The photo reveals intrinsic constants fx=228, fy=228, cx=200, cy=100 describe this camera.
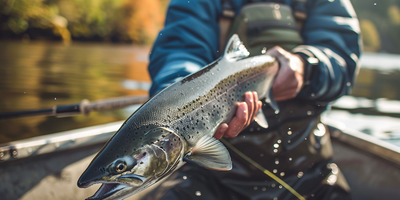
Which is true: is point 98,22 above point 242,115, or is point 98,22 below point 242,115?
below

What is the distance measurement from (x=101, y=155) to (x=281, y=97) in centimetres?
87

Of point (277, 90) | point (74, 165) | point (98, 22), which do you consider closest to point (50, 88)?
point (74, 165)

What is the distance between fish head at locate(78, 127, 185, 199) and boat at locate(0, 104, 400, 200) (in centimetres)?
112

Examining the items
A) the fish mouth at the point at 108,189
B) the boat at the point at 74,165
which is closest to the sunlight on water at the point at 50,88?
the boat at the point at 74,165

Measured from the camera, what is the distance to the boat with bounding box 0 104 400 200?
153 centimetres

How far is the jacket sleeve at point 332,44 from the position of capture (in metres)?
1.22

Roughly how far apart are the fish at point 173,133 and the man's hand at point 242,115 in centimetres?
2

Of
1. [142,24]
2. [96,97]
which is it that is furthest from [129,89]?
[142,24]

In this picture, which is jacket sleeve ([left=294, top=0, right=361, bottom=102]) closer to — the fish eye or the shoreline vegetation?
the fish eye

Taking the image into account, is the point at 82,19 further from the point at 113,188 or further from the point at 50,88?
the point at 113,188

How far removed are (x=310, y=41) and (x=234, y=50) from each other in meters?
0.87

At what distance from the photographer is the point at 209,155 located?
655mm

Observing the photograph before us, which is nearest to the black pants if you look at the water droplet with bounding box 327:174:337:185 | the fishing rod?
the water droplet with bounding box 327:174:337:185

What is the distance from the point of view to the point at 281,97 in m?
1.12
